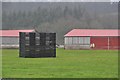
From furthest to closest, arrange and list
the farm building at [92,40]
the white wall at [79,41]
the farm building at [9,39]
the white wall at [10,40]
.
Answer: the white wall at [10,40], the farm building at [9,39], the white wall at [79,41], the farm building at [92,40]

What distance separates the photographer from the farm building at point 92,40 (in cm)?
5400

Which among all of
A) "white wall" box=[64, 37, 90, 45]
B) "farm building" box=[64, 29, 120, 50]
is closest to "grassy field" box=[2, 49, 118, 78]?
"farm building" box=[64, 29, 120, 50]

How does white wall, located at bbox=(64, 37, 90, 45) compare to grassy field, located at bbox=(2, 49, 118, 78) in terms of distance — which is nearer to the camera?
grassy field, located at bbox=(2, 49, 118, 78)

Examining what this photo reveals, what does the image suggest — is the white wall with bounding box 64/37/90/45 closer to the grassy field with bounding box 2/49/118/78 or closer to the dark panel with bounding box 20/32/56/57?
the dark panel with bounding box 20/32/56/57

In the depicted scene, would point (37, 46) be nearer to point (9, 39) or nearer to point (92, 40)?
point (92, 40)

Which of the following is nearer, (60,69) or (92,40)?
(60,69)

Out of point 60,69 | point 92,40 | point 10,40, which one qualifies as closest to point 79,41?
point 92,40

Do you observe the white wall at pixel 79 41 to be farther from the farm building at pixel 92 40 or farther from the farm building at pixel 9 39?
the farm building at pixel 9 39

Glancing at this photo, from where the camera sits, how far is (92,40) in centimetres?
5594

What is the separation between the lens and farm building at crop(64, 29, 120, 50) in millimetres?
54000

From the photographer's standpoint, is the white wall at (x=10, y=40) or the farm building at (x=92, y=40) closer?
the farm building at (x=92, y=40)

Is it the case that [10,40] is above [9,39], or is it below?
below

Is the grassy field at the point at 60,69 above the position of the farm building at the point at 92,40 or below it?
below

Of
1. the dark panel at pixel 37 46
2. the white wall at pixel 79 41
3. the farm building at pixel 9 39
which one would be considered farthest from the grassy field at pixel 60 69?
the farm building at pixel 9 39
